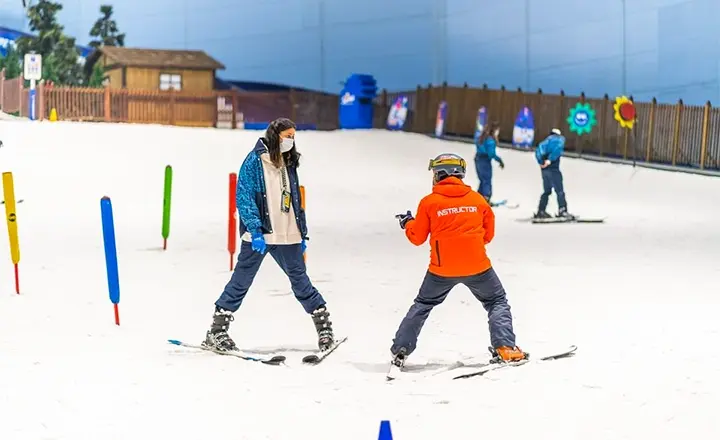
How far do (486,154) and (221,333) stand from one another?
508 inches

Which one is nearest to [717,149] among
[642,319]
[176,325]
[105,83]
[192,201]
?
[192,201]

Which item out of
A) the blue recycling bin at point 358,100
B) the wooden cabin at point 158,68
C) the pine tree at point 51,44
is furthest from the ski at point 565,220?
the pine tree at point 51,44

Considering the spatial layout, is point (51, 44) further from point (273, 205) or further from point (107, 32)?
point (273, 205)

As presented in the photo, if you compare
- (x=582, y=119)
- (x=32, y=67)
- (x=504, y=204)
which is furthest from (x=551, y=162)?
(x=32, y=67)

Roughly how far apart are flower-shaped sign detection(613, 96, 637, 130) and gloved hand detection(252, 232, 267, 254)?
2235cm

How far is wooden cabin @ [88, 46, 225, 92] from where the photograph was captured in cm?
4519

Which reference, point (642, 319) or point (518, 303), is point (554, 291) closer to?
point (518, 303)

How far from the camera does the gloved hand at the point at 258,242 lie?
24.6 feet

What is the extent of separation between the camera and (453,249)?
7305 millimetres

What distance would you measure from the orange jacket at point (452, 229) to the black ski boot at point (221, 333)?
4.95 ft

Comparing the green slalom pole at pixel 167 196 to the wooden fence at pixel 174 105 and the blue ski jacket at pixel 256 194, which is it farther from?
the wooden fence at pixel 174 105

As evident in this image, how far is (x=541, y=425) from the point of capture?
614 cm

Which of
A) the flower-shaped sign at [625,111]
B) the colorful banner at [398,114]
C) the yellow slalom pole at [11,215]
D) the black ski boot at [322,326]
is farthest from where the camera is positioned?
the colorful banner at [398,114]

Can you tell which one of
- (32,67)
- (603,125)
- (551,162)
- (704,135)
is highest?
(32,67)
